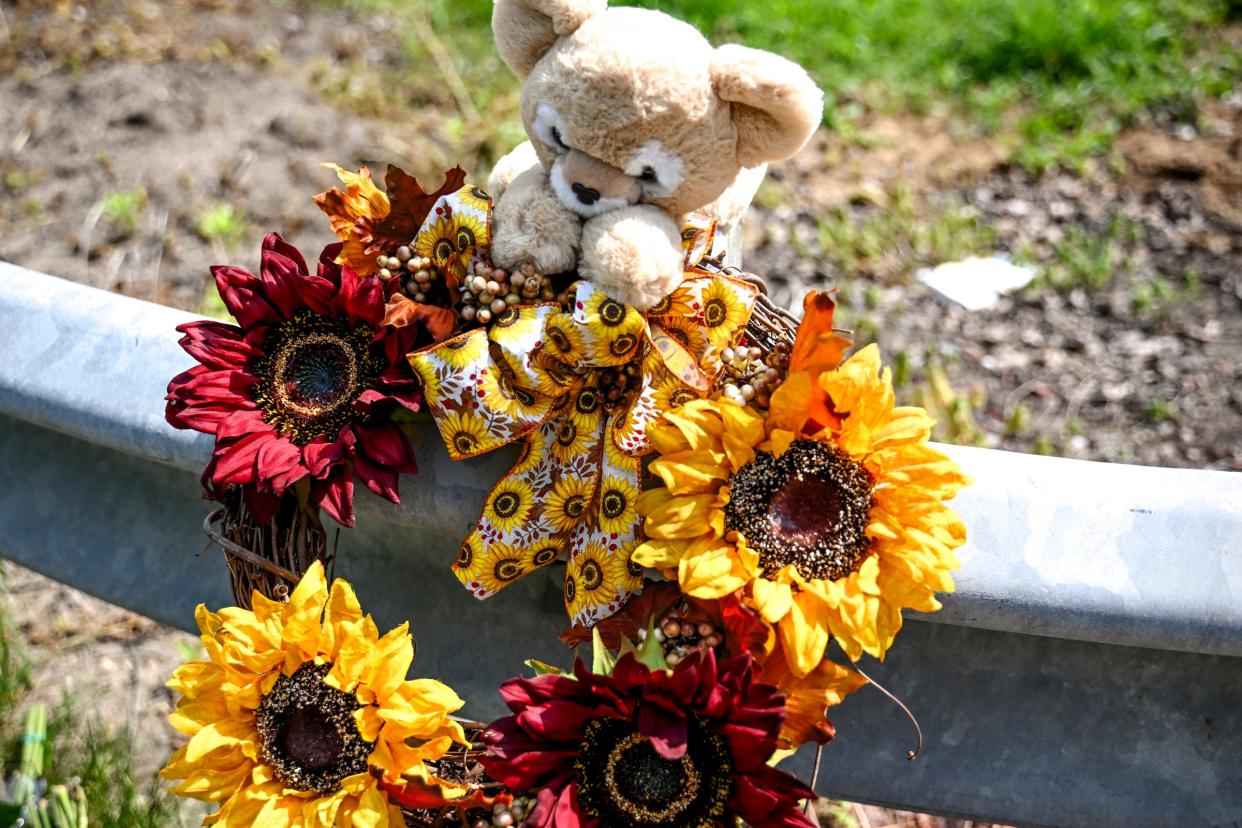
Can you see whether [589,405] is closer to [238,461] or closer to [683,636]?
[683,636]

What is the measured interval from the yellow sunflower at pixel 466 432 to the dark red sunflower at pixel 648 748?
1.00 ft

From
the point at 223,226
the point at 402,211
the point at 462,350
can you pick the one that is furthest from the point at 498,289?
the point at 223,226

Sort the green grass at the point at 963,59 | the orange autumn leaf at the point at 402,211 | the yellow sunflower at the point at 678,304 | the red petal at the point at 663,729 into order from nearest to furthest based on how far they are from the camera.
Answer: the red petal at the point at 663,729
the yellow sunflower at the point at 678,304
the orange autumn leaf at the point at 402,211
the green grass at the point at 963,59

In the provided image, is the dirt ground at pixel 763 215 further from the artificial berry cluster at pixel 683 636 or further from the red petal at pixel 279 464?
the artificial berry cluster at pixel 683 636

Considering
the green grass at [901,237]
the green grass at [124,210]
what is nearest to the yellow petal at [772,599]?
the green grass at [901,237]

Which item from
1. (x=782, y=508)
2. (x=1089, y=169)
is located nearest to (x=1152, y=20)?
(x=1089, y=169)

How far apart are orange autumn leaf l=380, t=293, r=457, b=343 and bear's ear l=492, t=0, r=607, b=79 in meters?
0.33

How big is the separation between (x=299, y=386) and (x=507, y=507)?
303 mm

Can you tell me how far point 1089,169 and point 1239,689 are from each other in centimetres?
211

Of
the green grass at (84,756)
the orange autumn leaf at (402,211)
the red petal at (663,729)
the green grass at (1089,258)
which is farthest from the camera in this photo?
the green grass at (1089,258)

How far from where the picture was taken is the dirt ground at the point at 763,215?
8.41 feet

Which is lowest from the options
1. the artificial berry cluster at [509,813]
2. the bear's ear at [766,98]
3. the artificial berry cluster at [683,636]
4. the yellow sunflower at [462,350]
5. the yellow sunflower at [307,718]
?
the artificial berry cluster at [509,813]

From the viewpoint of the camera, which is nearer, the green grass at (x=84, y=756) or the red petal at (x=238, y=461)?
the red petal at (x=238, y=461)

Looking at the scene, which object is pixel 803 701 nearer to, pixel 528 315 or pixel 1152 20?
pixel 528 315
